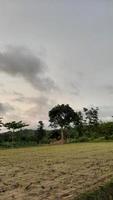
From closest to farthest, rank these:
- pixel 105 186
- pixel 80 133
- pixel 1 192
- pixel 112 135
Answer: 1. pixel 105 186
2. pixel 1 192
3. pixel 112 135
4. pixel 80 133

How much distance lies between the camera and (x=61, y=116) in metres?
68.8

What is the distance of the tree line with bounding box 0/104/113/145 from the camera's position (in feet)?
215

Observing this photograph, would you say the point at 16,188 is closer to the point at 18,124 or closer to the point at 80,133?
the point at 18,124

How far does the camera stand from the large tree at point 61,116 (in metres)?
68.5

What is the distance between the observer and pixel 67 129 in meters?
71.5

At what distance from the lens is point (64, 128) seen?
70.1 metres

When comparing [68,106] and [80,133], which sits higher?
[68,106]

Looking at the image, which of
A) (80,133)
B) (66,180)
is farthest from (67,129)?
(66,180)

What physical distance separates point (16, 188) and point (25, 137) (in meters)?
59.1

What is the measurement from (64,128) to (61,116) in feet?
7.85

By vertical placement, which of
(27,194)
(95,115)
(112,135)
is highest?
(95,115)

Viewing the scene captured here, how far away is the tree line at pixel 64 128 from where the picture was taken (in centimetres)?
6556

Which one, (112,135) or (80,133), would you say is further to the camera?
(80,133)

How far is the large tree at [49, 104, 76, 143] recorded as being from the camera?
6850 cm
